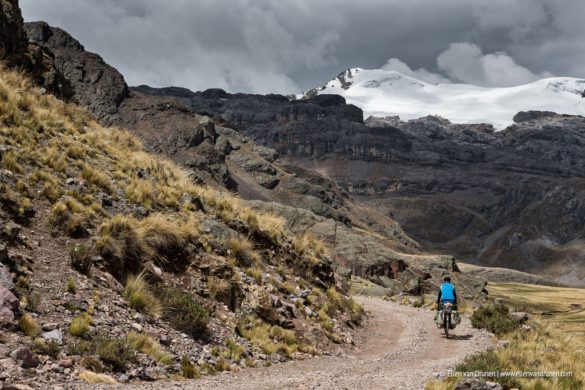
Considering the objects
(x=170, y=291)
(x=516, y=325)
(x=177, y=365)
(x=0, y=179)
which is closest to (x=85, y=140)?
(x=0, y=179)

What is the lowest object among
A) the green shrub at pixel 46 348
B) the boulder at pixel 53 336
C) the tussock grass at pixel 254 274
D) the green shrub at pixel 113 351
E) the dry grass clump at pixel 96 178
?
the green shrub at pixel 113 351

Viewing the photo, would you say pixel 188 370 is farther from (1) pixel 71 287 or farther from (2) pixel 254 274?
A: (2) pixel 254 274

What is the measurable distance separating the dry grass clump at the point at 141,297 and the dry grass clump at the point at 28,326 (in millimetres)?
3206

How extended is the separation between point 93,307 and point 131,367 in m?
2.22

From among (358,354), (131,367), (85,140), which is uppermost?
(85,140)

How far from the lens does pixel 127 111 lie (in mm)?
147250

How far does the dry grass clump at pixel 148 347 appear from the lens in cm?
1222

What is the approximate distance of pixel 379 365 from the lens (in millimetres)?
15641

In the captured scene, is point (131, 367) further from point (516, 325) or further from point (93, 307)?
point (516, 325)

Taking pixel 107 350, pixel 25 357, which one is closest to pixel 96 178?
pixel 107 350

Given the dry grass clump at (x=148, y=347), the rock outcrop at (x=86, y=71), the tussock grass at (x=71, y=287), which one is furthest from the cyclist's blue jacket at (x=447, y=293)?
the rock outcrop at (x=86, y=71)

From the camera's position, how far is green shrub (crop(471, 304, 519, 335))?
78.6 feet

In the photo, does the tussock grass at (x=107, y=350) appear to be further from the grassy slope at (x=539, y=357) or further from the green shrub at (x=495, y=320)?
the green shrub at (x=495, y=320)

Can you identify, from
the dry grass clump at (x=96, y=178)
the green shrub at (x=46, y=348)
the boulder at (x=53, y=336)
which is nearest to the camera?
the green shrub at (x=46, y=348)
